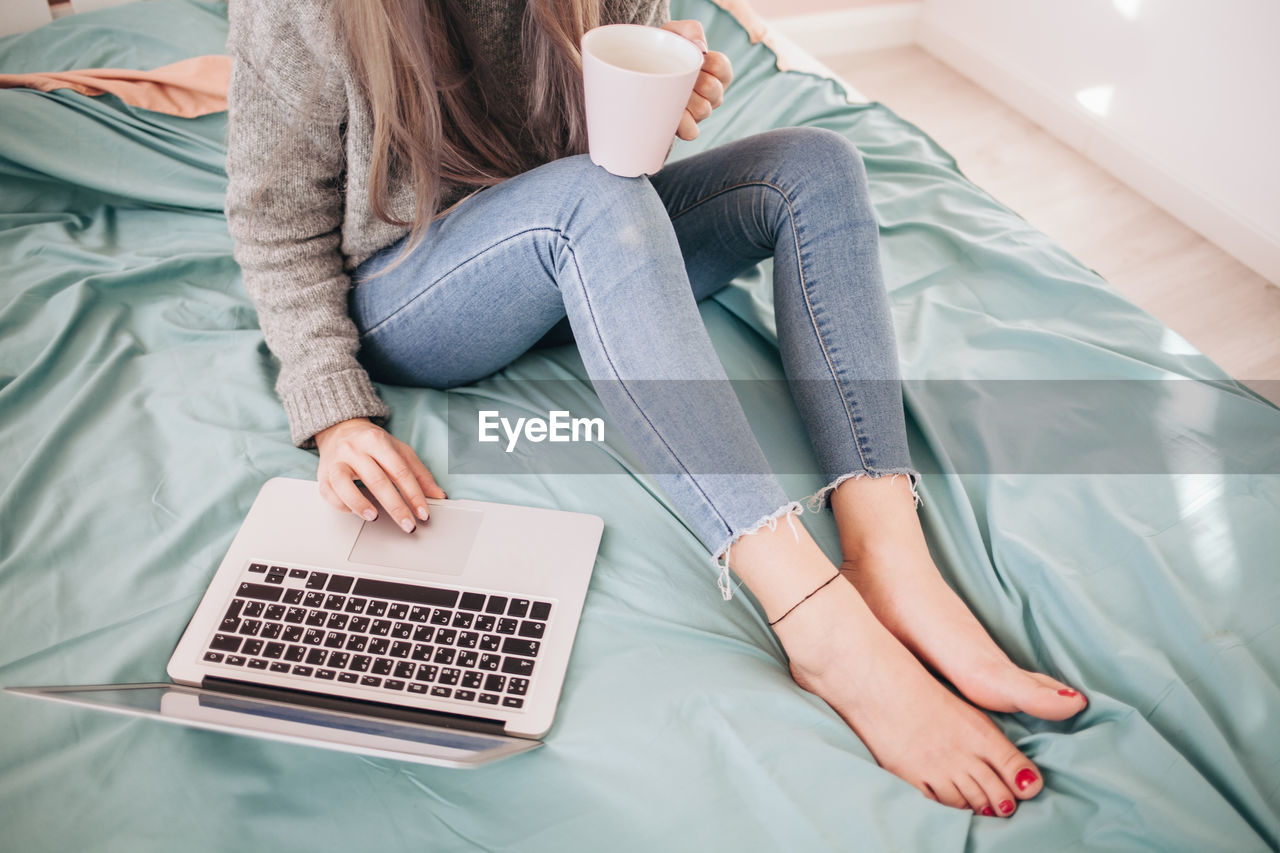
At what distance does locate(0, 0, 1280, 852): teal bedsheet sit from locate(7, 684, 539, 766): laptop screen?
5cm

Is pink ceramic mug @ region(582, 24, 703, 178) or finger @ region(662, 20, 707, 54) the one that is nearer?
pink ceramic mug @ region(582, 24, 703, 178)

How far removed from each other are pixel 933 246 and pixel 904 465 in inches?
19.1

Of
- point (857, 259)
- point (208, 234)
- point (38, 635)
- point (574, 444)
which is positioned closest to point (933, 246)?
point (857, 259)

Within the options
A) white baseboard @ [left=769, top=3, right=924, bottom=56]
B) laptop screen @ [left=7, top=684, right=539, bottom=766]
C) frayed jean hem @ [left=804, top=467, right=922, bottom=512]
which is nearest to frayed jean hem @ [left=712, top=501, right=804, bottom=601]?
frayed jean hem @ [left=804, top=467, right=922, bottom=512]

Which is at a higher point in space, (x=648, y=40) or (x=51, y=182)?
(x=648, y=40)

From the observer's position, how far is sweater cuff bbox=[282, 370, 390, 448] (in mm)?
759

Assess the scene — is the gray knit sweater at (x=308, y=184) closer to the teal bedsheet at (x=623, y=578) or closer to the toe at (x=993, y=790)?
the teal bedsheet at (x=623, y=578)

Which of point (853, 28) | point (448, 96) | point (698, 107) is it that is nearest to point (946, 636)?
point (698, 107)

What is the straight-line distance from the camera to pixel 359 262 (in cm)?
86

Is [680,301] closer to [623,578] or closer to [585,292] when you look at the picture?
[585,292]

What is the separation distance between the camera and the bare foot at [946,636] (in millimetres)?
655

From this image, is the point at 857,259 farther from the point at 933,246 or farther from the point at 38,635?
the point at 38,635

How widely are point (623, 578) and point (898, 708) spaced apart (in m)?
0.26

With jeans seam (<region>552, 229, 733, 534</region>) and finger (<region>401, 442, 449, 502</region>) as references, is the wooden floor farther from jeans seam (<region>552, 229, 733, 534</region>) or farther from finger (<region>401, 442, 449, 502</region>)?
finger (<region>401, 442, 449, 502</region>)
